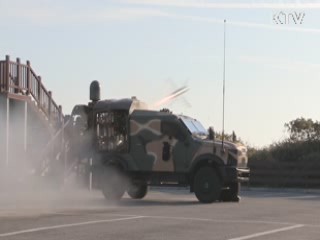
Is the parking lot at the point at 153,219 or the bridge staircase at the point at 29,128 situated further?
the bridge staircase at the point at 29,128

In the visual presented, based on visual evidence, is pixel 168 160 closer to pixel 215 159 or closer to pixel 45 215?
pixel 215 159

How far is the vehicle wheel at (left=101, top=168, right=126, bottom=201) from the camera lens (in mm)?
22609

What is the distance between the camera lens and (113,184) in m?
22.6

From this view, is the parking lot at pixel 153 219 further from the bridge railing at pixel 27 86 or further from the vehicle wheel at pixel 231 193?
the bridge railing at pixel 27 86

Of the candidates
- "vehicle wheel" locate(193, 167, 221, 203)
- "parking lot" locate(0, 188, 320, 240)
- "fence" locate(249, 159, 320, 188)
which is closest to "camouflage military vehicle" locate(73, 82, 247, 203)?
"vehicle wheel" locate(193, 167, 221, 203)

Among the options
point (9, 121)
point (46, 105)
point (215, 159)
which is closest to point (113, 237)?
point (215, 159)

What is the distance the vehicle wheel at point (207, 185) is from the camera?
21.6 m

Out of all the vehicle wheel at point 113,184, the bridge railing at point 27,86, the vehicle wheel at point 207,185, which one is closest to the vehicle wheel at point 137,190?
the vehicle wheel at point 113,184

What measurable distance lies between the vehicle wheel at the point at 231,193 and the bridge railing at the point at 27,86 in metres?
6.89

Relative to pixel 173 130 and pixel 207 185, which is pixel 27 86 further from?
pixel 207 185

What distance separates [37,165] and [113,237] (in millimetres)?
13110

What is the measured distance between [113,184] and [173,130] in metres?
2.50

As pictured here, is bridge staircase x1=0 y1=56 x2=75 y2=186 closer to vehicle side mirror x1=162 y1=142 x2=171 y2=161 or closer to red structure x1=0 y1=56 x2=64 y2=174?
red structure x1=0 y1=56 x2=64 y2=174

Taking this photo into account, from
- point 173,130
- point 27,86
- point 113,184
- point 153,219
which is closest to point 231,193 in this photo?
point 173,130
